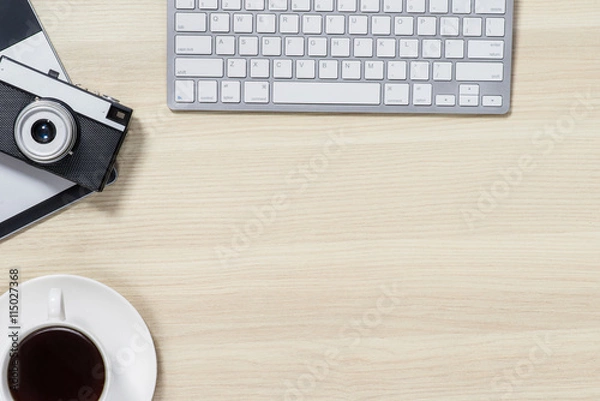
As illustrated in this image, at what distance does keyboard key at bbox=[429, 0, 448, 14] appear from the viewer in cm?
67

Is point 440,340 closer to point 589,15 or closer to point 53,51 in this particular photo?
point 589,15

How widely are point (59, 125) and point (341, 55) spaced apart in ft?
0.98

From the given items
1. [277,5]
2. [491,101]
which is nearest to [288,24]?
[277,5]

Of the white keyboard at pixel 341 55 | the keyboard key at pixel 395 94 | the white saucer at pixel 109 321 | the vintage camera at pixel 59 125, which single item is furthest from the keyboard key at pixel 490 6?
the white saucer at pixel 109 321

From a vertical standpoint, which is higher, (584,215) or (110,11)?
(110,11)

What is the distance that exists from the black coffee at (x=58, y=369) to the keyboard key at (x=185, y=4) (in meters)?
0.35

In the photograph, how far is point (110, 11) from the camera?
67 centimetres

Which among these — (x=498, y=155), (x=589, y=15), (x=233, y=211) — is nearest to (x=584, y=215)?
(x=498, y=155)

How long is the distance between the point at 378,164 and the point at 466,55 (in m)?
0.15

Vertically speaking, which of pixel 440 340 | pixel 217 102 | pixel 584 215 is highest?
pixel 217 102

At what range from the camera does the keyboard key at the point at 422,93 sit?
675 millimetres

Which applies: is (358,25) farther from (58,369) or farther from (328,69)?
(58,369)

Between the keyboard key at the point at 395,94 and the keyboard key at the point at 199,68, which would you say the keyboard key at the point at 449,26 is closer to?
the keyboard key at the point at 395,94

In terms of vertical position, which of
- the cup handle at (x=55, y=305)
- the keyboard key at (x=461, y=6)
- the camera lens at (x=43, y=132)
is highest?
the keyboard key at (x=461, y=6)
